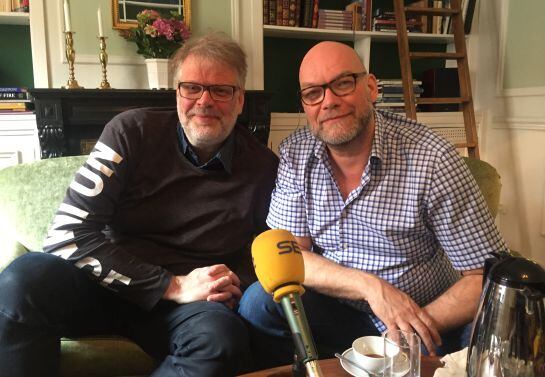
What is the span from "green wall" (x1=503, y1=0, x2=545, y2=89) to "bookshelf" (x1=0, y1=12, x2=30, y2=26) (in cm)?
286

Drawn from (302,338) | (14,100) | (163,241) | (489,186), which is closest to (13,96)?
(14,100)

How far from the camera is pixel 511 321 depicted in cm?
72

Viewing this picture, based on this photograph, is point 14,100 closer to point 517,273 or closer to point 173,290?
point 173,290

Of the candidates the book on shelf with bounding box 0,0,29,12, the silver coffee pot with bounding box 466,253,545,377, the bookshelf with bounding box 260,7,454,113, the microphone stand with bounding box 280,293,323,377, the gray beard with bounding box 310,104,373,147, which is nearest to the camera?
the microphone stand with bounding box 280,293,323,377

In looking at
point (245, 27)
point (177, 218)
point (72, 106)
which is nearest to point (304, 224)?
point (177, 218)

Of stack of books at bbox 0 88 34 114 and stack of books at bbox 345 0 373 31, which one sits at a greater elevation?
stack of books at bbox 345 0 373 31

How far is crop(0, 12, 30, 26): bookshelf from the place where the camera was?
2.56 m

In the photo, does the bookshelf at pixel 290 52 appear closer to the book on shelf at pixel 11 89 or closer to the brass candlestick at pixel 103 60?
the brass candlestick at pixel 103 60

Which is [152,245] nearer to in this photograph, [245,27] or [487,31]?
[245,27]

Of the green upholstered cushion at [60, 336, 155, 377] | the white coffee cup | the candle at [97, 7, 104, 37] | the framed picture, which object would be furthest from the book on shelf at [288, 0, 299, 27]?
the white coffee cup

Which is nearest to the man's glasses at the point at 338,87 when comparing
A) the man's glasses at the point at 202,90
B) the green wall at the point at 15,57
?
the man's glasses at the point at 202,90

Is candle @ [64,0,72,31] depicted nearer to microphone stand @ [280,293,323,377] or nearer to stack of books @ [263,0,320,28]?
stack of books @ [263,0,320,28]

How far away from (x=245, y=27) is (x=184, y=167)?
1670 mm

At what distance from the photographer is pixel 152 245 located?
1482 millimetres
